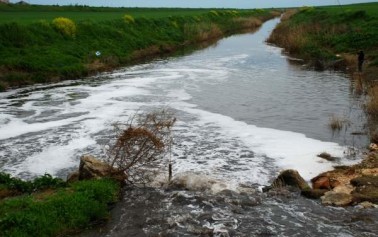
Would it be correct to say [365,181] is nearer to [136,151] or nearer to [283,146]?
[283,146]

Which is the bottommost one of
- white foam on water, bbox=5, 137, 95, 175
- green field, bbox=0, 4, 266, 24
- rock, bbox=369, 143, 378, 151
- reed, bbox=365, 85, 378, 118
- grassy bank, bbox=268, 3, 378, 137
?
white foam on water, bbox=5, 137, 95, 175

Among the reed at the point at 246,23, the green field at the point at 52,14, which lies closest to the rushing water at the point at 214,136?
the green field at the point at 52,14

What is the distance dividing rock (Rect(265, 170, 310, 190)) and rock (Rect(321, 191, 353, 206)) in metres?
0.63

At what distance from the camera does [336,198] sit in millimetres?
10258

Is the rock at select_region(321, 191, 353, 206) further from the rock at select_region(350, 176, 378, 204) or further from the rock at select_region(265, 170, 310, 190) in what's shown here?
the rock at select_region(265, 170, 310, 190)

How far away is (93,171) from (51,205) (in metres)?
1.90

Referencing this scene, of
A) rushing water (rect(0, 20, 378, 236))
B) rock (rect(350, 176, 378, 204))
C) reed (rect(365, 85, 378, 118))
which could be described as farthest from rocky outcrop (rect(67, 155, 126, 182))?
reed (rect(365, 85, 378, 118))

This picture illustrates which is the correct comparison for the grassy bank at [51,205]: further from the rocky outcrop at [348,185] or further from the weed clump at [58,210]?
the rocky outcrop at [348,185]

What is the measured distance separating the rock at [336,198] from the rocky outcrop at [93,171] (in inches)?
191

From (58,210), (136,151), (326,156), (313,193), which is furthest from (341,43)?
(58,210)

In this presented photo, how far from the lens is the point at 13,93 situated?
2348 cm

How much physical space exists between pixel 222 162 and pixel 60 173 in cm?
456

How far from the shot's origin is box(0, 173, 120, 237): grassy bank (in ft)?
28.0

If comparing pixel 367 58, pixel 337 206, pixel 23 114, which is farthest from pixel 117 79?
pixel 337 206
